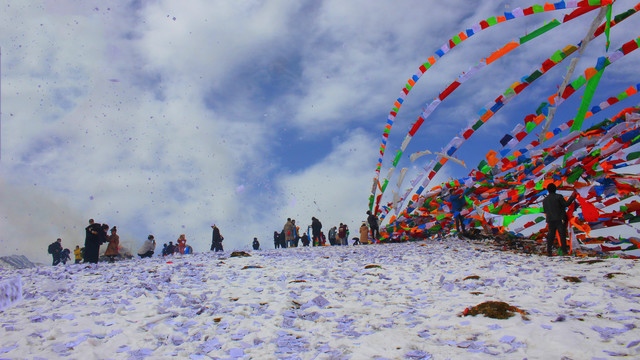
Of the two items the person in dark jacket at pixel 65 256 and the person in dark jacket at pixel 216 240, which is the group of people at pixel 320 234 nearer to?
the person in dark jacket at pixel 216 240

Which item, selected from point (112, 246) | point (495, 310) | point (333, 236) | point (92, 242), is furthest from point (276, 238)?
point (495, 310)

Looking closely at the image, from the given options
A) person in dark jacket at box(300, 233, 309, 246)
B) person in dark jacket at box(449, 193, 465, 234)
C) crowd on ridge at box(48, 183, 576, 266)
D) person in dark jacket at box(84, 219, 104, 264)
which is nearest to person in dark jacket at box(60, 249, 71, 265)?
crowd on ridge at box(48, 183, 576, 266)

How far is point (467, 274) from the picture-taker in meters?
7.46

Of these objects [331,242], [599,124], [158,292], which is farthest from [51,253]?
[599,124]

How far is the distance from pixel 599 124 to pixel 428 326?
858 centimetres

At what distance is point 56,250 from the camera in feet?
64.9

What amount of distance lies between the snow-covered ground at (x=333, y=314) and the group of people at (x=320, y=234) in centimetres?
936

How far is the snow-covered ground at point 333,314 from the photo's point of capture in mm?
3918

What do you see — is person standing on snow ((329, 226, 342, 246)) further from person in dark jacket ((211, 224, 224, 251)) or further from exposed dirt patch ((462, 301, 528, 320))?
exposed dirt patch ((462, 301, 528, 320))

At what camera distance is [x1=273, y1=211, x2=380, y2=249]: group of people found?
17.7m

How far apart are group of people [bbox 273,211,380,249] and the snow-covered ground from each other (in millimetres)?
9363

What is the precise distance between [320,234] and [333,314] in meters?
15.8

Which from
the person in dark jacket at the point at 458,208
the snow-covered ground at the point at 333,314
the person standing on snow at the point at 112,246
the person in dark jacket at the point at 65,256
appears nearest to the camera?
the snow-covered ground at the point at 333,314

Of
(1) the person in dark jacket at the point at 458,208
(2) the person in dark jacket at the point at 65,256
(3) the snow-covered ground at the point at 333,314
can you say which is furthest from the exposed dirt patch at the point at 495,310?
(2) the person in dark jacket at the point at 65,256
